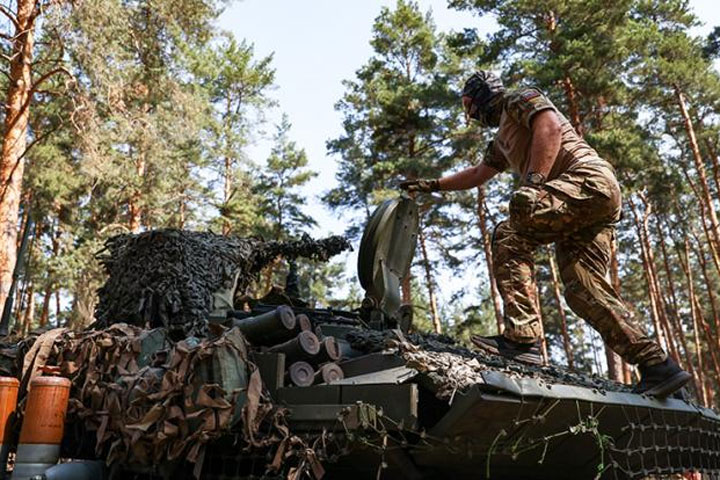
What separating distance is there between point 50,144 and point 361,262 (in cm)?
1892

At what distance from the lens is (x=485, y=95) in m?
4.14

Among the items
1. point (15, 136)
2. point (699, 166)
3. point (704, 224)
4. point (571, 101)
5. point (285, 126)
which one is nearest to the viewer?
point (15, 136)

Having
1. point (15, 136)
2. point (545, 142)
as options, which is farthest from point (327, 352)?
point (15, 136)

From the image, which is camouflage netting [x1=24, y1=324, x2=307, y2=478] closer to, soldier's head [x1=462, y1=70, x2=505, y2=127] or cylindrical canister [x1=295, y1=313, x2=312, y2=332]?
cylindrical canister [x1=295, y1=313, x2=312, y2=332]

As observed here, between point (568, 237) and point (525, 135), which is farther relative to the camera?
point (525, 135)

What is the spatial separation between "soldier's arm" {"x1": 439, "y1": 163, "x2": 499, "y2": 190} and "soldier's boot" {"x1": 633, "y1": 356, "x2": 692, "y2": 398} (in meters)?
1.73

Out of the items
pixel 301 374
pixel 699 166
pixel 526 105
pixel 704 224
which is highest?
pixel 699 166

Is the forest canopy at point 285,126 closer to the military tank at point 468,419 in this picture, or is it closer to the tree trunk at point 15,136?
the tree trunk at point 15,136

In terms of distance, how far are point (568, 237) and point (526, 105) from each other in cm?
83

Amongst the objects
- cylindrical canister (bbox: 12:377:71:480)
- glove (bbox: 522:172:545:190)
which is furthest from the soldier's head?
cylindrical canister (bbox: 12:377:71:480)

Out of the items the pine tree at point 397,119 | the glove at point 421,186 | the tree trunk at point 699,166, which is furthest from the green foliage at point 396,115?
the glove at point 421,186

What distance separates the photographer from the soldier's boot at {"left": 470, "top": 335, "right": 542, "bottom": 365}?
3787 millimetres

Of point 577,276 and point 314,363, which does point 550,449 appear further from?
point 314,363

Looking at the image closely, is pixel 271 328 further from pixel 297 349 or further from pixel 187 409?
pixel 187 409
